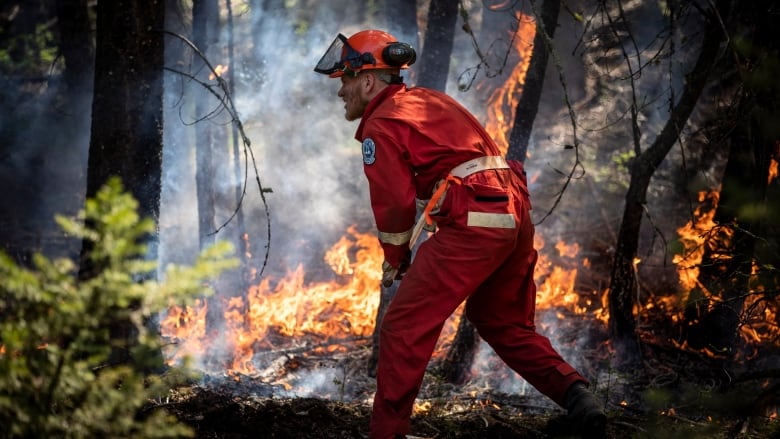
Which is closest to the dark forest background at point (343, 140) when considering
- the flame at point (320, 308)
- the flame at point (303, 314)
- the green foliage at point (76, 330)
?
the flame at point (320, 308)

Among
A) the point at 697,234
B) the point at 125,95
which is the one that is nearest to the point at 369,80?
the point at 125,95

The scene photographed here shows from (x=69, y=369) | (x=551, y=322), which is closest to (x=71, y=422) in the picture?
(x=69, y=369)

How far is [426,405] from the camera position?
16.6 feet

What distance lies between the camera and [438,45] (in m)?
7.66

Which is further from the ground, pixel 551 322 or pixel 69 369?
pixel 69 369

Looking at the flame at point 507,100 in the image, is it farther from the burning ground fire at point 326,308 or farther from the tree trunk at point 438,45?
the tree trunk at point 438,45

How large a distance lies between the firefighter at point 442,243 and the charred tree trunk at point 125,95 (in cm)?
169

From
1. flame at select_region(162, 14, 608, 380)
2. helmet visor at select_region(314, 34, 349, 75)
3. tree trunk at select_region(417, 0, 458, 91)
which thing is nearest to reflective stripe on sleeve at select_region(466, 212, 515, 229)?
helmet visor at select_region(314, 34, 349, 75)

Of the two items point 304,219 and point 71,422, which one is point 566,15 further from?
point 71,422

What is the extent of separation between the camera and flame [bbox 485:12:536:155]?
32.0ft

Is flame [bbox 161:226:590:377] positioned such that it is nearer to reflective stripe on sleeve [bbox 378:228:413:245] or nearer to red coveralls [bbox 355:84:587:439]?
red coveralls [bbox 355:84:587:439]

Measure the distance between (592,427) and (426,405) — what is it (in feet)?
6.23

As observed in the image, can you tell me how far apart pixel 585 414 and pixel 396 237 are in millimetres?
1426

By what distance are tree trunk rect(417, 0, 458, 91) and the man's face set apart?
3.65 m
